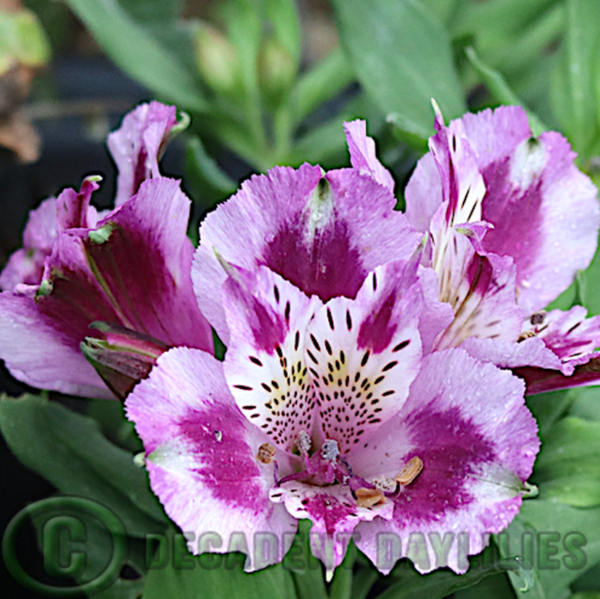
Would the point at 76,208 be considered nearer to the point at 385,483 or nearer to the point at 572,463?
the point at 385,483

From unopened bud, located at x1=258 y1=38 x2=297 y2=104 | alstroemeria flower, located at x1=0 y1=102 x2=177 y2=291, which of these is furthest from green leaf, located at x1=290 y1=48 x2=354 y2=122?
alstroemeria flower, located at x1=0 y1=102 x2=177 y2=291

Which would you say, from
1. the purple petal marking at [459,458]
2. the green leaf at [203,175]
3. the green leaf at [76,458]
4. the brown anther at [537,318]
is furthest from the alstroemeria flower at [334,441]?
the green leaf at [203,175]

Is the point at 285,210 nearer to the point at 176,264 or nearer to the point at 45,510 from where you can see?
the point at 176,264

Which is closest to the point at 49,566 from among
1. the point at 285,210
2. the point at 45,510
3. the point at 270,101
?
the point at 45,510

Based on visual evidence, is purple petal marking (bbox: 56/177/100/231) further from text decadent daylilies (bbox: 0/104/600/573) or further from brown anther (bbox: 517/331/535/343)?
brown anther (bbox: 517/331/535/343)

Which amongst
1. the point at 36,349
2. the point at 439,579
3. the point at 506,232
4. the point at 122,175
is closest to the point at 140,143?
the point at 122,175
